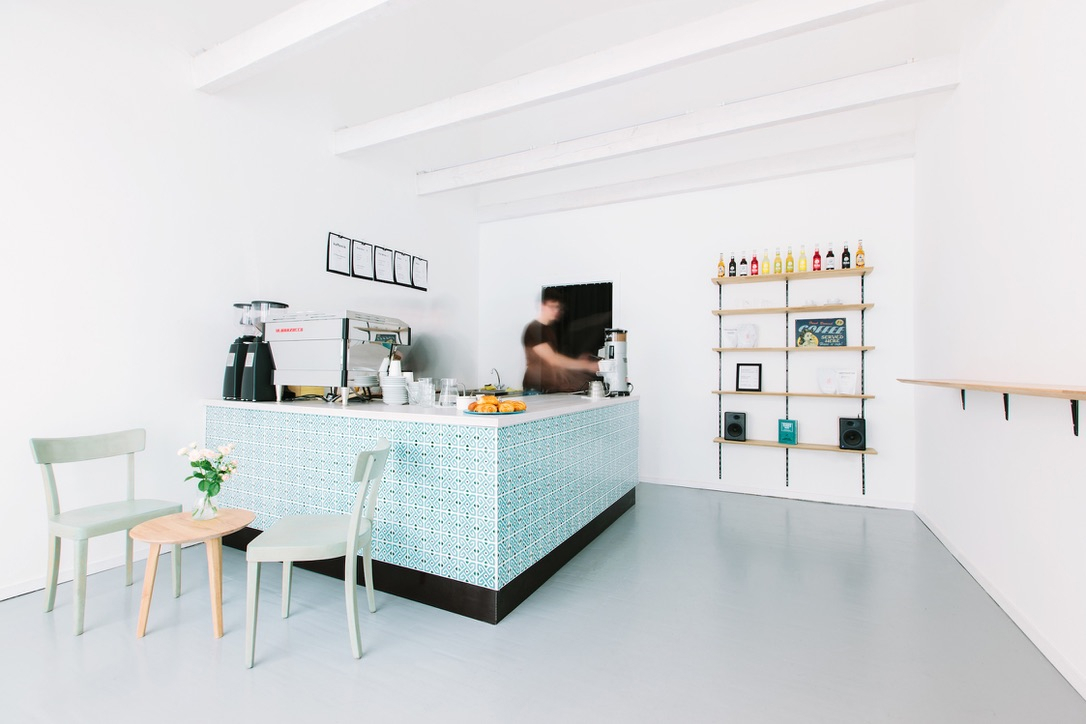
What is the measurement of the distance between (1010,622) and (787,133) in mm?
4287

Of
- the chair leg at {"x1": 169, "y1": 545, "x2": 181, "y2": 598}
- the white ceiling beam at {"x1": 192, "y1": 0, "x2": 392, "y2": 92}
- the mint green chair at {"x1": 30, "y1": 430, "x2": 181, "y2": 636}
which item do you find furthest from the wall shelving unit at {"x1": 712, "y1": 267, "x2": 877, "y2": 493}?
the mint green chair at {"x1": 30, "y1": 430, "x2": 181, "y2": 636}

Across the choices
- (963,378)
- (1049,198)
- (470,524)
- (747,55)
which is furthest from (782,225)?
(470,524)

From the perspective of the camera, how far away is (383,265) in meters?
5.08

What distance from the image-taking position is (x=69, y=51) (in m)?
2.87

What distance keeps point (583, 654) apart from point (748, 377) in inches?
142

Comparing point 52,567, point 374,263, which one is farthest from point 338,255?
point 52,567

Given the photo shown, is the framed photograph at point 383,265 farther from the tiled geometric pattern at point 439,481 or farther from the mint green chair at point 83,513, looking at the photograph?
the mint green chair at point 83,513

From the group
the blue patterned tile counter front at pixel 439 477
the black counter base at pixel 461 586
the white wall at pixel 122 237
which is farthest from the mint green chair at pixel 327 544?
the white wall at pixel 122 237

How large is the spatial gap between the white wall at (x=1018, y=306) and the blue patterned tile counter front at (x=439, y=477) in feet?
7.49

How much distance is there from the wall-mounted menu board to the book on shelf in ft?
12.9

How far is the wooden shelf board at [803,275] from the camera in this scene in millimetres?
4516

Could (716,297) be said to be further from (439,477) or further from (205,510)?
(205,510)

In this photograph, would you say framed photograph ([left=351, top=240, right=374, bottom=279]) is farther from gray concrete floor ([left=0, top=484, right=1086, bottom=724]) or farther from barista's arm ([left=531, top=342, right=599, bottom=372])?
gray concrete floor ([left=0, top=484, right=1086, bottom=724])

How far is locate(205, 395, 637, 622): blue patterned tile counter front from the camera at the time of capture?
246cm
